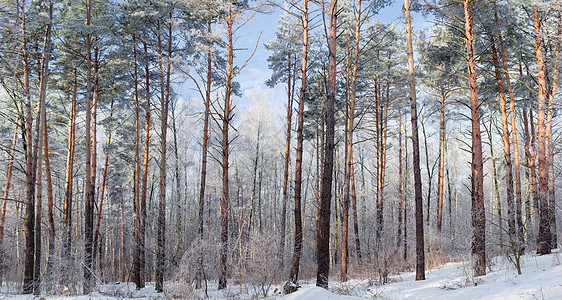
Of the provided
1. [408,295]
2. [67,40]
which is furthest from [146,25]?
[408,295]

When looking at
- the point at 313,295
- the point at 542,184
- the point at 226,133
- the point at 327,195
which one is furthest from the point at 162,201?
the point at 542,184

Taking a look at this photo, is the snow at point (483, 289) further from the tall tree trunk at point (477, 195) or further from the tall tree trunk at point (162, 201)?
the tall tree trunk at point (162, 201)

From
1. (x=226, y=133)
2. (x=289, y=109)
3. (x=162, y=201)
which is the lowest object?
(x=162, y=201)

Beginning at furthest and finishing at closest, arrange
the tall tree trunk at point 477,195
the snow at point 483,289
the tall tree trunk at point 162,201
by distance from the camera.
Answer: the tall tree trunk at point 162,201
the tall tree trunk at point 477,195
the snow at point 483,289

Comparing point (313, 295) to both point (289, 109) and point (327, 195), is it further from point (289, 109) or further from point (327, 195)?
point (289, 109)

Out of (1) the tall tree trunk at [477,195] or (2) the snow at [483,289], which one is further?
(1) the tall tree trunk at [477,195]

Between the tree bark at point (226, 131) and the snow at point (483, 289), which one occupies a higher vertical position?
the tree bark at point (226, 131)

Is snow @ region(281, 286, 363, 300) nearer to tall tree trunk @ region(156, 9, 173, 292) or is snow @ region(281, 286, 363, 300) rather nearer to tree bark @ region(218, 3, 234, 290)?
tree bark @ region(218, 3, 234, 290)

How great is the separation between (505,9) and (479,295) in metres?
10.7

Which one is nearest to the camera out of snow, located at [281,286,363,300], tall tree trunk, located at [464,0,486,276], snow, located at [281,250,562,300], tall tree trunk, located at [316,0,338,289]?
snow, located at [281,250,562,300]

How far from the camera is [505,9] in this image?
39.9ft

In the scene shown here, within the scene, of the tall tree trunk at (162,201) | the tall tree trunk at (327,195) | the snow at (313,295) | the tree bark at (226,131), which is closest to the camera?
the snow at (313,295)

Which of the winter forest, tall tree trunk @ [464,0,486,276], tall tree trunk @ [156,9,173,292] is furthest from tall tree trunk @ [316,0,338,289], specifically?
tall tree trunk @ [156,9,173,292]

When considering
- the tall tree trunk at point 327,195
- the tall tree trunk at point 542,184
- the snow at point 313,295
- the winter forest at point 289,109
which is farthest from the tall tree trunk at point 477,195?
the snow at point 313,295
